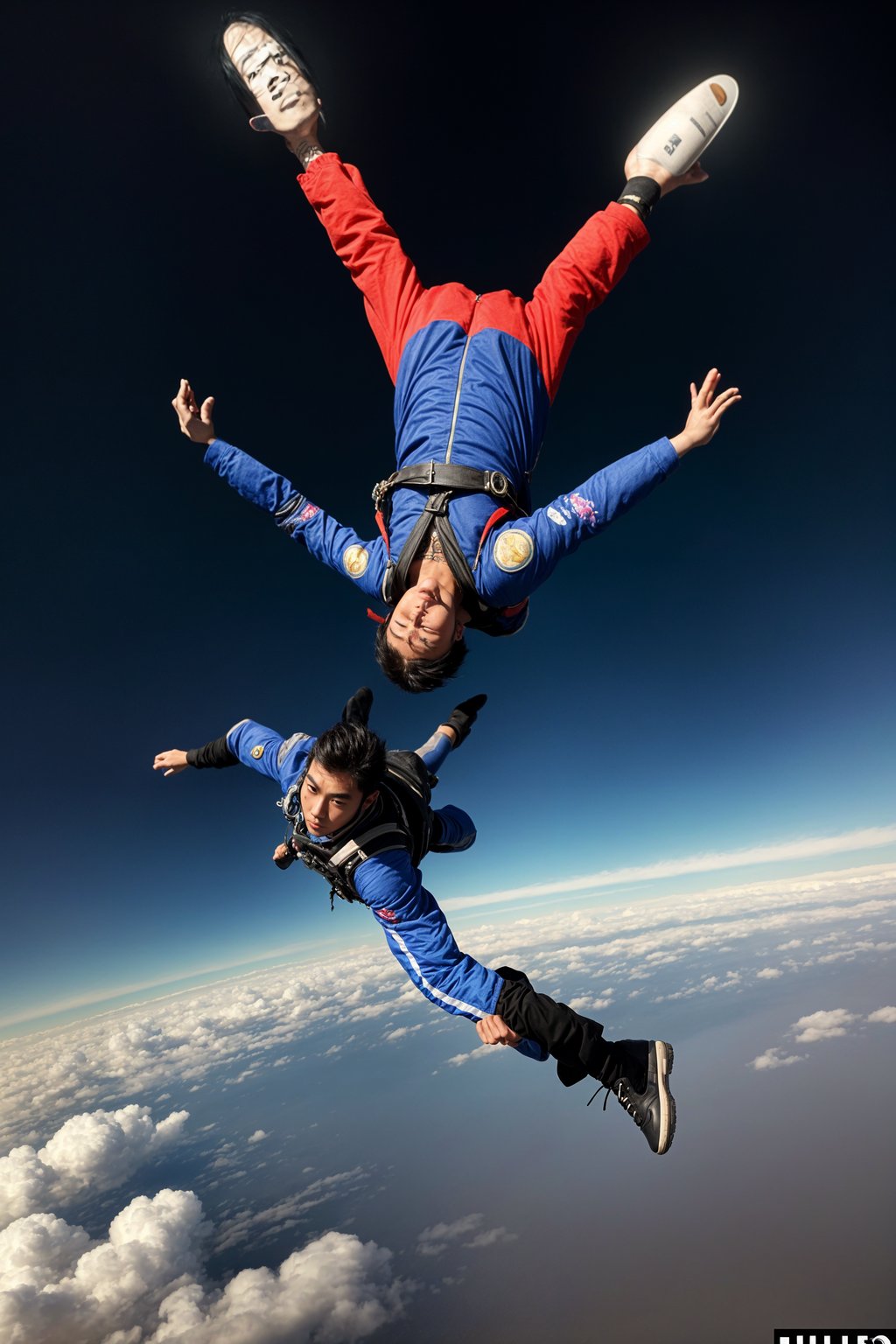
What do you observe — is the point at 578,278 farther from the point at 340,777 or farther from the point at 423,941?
the point at 423,941

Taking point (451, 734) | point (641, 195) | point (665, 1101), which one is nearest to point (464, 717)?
point (451, 734)

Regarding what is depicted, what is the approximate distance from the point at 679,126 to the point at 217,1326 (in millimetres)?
86239

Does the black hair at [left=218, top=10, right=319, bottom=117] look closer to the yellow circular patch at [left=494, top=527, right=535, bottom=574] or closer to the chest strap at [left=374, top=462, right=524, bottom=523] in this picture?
the chest strap at [left=374, top=462, right=524, bottom=523]

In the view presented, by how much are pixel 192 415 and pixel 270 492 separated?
2.18 feet

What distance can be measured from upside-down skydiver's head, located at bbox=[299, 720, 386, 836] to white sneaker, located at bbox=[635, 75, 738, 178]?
3.83 meters

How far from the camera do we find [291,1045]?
113 meters

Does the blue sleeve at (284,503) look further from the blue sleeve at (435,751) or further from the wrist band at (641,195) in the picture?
the wrist band at (641,195)

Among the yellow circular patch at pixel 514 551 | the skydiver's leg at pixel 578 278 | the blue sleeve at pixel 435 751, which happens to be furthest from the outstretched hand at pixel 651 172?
the blue sleeve at pixel 435 751

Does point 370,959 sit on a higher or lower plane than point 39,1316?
higher

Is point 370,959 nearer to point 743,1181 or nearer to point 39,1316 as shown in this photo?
point 39,1316

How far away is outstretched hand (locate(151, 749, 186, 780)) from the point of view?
3756 millimetres

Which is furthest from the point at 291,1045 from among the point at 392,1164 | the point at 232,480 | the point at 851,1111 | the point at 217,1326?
the point at 232,480

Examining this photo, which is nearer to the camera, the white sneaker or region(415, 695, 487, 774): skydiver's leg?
the white sneaker

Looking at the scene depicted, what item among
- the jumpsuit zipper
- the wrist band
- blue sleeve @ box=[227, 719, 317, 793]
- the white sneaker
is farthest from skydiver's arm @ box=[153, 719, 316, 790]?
the white sneaker
